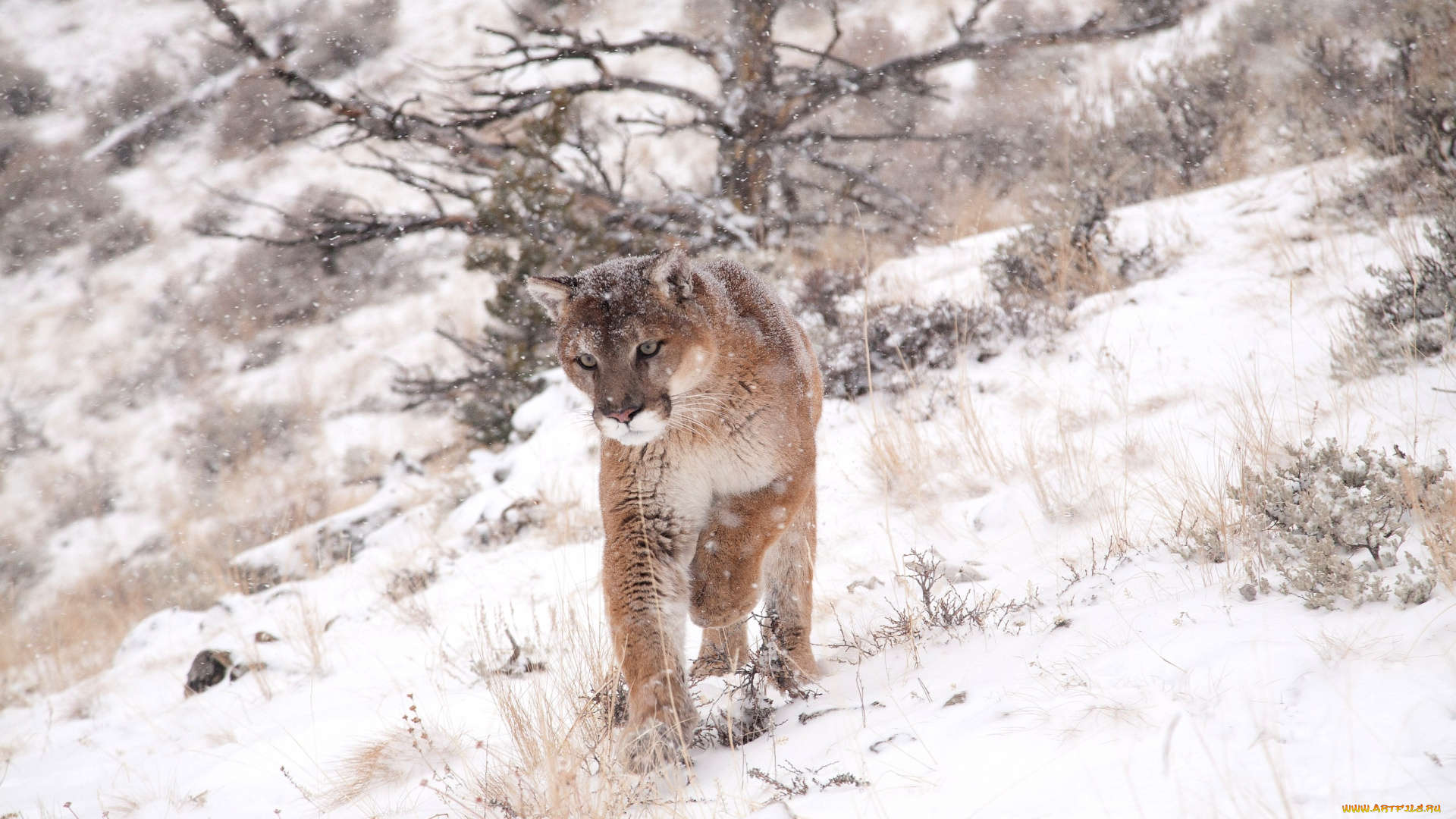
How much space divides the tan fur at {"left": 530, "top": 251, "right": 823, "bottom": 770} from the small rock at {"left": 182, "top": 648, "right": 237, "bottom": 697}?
160 inches

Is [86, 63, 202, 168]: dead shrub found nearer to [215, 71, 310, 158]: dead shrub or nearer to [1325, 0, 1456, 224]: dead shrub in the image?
[215, 71, 310, 158]: dead shrub

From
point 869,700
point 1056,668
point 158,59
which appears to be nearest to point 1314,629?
point 1056,668

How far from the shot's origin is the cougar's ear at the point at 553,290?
316 cm

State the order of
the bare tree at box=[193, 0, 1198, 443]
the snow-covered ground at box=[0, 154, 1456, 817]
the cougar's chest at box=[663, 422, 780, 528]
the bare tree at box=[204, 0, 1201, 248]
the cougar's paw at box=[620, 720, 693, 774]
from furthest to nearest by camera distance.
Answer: the bare tree at box=[204, 0, 1201, 248] → the bare tree at box=[193, 0, 1198, 443] → the cougar's chest at box=[663, 422, 780, 528] → the cougar's paw at box=[620, 720, 693, 774] → the snow-covered ground at box=[0, 154, 1456, 817]

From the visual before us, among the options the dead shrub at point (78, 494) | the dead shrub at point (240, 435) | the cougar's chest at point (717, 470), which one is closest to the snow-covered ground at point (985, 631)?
the cougar's chest at point (717, 470)

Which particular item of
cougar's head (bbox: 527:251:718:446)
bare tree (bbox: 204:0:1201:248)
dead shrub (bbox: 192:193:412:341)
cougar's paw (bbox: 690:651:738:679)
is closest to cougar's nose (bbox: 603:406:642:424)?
cougar's head (bbox: 527:251:718:446)

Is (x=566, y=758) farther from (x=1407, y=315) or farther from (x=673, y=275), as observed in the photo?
(x=1407, y=315)

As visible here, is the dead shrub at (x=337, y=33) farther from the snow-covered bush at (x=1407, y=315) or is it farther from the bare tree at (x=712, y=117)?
the snow-covered bush at (x=1407, y=315)

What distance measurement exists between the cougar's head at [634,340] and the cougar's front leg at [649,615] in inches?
15.0

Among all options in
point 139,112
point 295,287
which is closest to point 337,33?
point 139,112

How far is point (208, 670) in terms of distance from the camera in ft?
18.4

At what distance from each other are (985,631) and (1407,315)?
348 centimetres

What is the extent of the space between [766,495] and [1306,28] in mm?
14782

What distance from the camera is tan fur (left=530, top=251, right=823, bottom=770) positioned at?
9.44 ft
